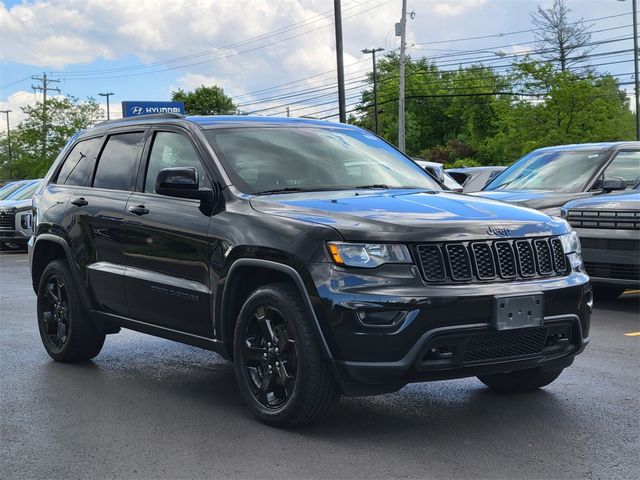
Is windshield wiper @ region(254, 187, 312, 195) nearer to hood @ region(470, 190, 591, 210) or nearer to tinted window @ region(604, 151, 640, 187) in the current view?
hood @ region(470, 190, 591, 210)

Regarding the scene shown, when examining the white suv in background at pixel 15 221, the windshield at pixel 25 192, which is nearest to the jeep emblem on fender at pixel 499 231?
the white suv in background at pixel 15 221

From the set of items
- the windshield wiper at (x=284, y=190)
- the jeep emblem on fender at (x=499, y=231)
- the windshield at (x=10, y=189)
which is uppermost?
the windshield at (x=10, y=189)

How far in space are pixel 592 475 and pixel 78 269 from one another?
409 centimetres

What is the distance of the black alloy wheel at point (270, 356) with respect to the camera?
4.86 metres

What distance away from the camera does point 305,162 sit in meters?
5.84

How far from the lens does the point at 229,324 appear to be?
530 cm

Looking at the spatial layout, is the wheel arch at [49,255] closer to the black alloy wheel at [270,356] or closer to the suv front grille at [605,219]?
the black alloy wheel at [270,356]

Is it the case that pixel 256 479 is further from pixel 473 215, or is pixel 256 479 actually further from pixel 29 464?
pixel 473 215

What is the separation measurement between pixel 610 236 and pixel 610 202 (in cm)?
38

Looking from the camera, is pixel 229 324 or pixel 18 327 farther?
pixel 18 327

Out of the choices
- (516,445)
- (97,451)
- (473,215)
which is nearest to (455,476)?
(516,445)

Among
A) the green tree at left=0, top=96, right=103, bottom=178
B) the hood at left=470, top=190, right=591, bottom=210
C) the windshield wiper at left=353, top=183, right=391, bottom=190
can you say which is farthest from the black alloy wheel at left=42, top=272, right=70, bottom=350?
the green tree at left=0, top=96, right=103, bottom=178

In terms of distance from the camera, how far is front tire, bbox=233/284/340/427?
4.68m

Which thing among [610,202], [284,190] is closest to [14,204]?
[610,202]
